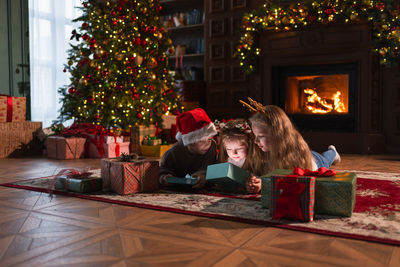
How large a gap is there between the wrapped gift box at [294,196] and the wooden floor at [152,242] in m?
0.13

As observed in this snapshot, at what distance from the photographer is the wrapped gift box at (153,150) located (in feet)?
13.1

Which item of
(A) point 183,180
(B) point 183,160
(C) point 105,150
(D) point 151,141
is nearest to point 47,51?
(C) point 105,150

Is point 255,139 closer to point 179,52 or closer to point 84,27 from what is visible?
point 84,27

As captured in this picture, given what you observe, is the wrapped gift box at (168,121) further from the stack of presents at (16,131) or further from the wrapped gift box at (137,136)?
the stack of presents at (16,131)

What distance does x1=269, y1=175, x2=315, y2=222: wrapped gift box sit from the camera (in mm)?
1430

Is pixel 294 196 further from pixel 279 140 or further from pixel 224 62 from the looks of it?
pixel 224 62

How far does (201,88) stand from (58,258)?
438cm

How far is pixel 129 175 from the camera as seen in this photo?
1.96 m

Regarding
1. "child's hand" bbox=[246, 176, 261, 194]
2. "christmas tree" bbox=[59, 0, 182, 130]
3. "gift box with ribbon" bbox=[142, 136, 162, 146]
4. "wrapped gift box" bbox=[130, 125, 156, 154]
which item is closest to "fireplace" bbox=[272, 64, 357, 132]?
"christmas tree" bbox=[59, 0, 182, 130]

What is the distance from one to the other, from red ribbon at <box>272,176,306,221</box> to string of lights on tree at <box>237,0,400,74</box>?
10.5 ft

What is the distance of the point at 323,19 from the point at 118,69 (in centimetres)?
243

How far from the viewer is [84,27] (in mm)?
4246

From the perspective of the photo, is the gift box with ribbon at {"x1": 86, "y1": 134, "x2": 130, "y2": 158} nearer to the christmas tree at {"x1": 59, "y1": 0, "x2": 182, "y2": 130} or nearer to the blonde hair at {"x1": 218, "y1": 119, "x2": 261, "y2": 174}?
the christmas tree at {"x1": 59, "y1": 0, "x2": 182, "y2": 130}

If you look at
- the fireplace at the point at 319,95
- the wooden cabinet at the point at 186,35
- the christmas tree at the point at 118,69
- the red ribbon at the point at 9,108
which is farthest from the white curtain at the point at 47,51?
the fireplace at the point at 319,95
